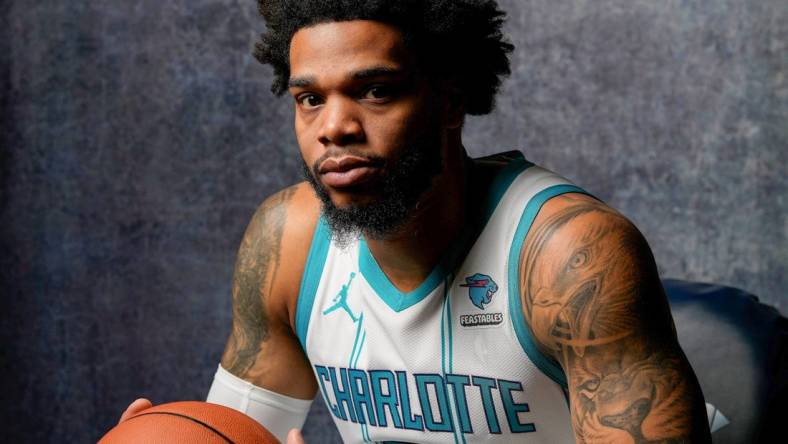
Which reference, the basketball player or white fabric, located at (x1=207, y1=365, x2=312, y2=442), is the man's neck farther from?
white fabric, located at (x1=207, y1=365, x2=312, y2=442)

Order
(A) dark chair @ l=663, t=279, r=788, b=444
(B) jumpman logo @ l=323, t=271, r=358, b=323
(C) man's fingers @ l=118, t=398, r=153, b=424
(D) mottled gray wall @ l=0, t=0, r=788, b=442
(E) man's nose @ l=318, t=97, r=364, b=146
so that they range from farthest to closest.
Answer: (D) mottled gray wall @ l=0, t=0, r=788, b=442, (A) dark chair @ l=663, t=279, r=788, b=444, (B) jumpman logo @ l=323, t=271, r=358, b=323, (C) man's fingers @ l=118, t=398, r=153, b=424, (E) man's nose @ l=318, t=97, r=364, b=146

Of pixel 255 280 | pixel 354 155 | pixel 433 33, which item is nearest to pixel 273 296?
pixel 255 280

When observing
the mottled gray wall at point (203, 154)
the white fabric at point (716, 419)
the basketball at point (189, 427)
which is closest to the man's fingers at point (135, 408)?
the basketball at point (189, 427)

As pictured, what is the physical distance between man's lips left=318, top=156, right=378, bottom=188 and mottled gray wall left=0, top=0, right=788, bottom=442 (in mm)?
1113

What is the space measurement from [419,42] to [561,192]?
0.94 feet

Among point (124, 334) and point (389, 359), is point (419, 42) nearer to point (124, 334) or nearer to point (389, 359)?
point (389, 359)

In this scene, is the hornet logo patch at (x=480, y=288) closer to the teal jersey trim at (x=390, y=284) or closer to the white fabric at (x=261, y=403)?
the teal jersey trim at (x=390, y=284)

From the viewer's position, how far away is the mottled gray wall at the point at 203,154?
2307 mm

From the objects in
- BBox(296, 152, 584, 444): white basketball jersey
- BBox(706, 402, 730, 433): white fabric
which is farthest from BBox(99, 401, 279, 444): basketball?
BBox(706, 402, 730, 433): white fabric

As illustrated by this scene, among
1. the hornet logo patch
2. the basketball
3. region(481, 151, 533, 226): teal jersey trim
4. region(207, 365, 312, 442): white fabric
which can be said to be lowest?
region(207, 365, 312, 442): white fabric

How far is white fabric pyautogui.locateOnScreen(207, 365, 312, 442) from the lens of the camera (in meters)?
1.73

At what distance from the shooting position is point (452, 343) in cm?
149

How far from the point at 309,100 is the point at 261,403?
0.57m

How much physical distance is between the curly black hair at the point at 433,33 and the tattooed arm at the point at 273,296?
21cm
